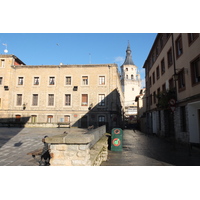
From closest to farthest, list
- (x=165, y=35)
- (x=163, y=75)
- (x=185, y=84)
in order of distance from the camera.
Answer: (x=185, y=84), (x=165, y=35), (x=163, y=75)

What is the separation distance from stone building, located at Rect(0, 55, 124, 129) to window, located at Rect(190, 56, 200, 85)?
53.8 ft

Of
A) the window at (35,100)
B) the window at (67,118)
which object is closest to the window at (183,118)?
the window at (67,118)

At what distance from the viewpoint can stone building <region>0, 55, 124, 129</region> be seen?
27.0 metres

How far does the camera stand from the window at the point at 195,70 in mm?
10612

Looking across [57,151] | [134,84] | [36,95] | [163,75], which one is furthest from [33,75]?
[134,84]

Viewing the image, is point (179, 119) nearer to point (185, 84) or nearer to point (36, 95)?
point (185, 84)

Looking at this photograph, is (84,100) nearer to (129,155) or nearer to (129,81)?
(129,155)

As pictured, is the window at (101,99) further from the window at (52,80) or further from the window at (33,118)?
the window at (33,118)

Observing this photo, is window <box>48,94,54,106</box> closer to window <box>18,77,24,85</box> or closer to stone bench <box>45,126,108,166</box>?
window <box>18,77,24,85</box>

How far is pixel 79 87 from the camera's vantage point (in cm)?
2778

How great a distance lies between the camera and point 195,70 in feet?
36.1

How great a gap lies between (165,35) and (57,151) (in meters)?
16.6

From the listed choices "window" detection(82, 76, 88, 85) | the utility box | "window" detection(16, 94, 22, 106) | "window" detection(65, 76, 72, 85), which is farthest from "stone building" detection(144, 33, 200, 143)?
"window" detection(16, 94, 22, 106)

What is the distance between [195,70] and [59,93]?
69.1 ft
